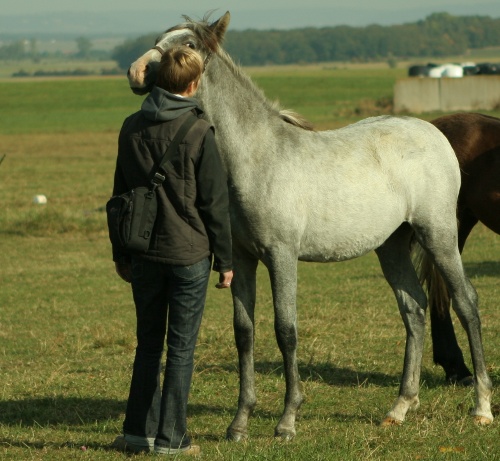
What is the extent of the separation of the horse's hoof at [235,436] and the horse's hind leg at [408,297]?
121cm

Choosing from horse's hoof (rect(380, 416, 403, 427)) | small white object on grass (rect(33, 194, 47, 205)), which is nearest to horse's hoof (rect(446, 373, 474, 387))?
horse's hoof (rect(380, 416, 403, 427))

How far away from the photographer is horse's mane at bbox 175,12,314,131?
564 centimetres

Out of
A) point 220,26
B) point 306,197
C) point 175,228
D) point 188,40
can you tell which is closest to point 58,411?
point 175,228

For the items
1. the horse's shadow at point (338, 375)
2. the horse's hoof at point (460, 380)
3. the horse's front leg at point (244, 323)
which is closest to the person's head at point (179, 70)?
the horse's front leg at point (244, 323)

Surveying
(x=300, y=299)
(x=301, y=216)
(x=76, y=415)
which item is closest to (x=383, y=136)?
(x=301, y=216)

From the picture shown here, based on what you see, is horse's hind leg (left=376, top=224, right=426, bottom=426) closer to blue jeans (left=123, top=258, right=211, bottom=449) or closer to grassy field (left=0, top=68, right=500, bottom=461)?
grassy field (left=0, top=68, right=500, bottom=461)

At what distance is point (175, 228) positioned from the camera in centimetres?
516

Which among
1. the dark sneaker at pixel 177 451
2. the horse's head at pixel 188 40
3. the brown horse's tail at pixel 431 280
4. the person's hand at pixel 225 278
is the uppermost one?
the horse's head at pixel 188 40

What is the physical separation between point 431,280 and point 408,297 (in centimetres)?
68

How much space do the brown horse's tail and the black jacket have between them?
2449 millimetres

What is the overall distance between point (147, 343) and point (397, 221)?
5.98ft

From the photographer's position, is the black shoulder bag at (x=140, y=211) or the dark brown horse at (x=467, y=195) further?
the dark brown horse at (x=467, y=195)

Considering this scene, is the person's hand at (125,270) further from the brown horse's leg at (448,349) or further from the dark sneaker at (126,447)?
the brown horse's leg at (448,349)

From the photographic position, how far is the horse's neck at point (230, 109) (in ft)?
18.7
